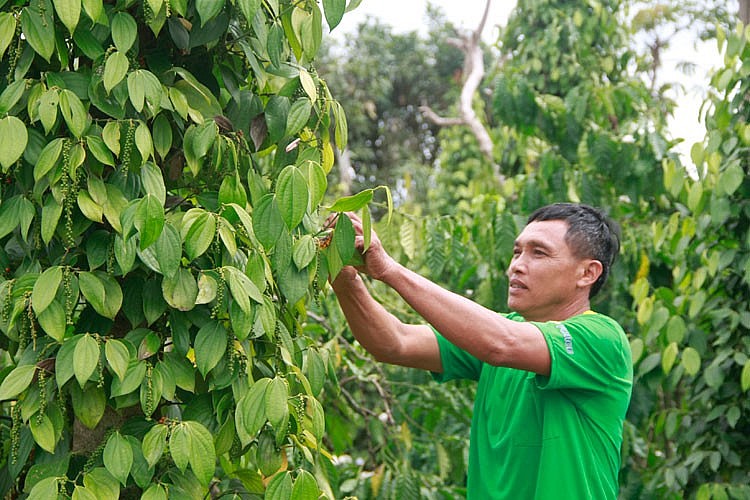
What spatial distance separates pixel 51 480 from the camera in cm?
121

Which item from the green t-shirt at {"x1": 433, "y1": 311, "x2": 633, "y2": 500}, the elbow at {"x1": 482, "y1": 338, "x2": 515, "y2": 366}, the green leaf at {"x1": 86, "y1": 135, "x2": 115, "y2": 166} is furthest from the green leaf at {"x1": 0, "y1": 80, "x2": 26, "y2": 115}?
the green t-shirt at {"x1": 433, "y1": 311, "x2": 633, "y2": 500}

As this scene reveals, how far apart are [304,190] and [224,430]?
1.14ft

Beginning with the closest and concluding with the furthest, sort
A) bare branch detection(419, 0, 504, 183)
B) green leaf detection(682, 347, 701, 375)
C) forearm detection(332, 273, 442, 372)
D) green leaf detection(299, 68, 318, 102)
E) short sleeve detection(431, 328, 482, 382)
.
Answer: green leaf detection(299, 68, 318, 102) → forearm detection(332, 273, 442, 372) → short sleeve detection(431, 328, 482, 382) → green leaf detection(682, 347, 701, 375) → bare branch detection(419, 0, 504, 183)

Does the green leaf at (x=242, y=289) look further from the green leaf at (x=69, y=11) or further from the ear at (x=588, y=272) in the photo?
the ear at (x=588, y=272)

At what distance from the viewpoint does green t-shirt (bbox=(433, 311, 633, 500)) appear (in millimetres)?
1735

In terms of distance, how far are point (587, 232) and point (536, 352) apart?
1.24 feet

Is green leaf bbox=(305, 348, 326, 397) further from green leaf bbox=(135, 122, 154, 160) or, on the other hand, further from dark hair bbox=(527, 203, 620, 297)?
dark hair bbox=(527, 203, 620, 297)

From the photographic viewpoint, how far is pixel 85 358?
119 centimetres

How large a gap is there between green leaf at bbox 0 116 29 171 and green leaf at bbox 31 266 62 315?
145 millimetres

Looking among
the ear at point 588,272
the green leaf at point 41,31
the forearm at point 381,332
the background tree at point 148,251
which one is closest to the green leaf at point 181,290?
the background tree at point 148,251

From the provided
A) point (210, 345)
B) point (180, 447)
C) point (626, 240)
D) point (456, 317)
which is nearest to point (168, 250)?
point (210, 345)

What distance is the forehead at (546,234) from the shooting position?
75.9 inches

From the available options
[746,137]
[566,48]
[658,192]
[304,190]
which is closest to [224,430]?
[304,190]

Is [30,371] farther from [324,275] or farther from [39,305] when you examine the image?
[324,275]
